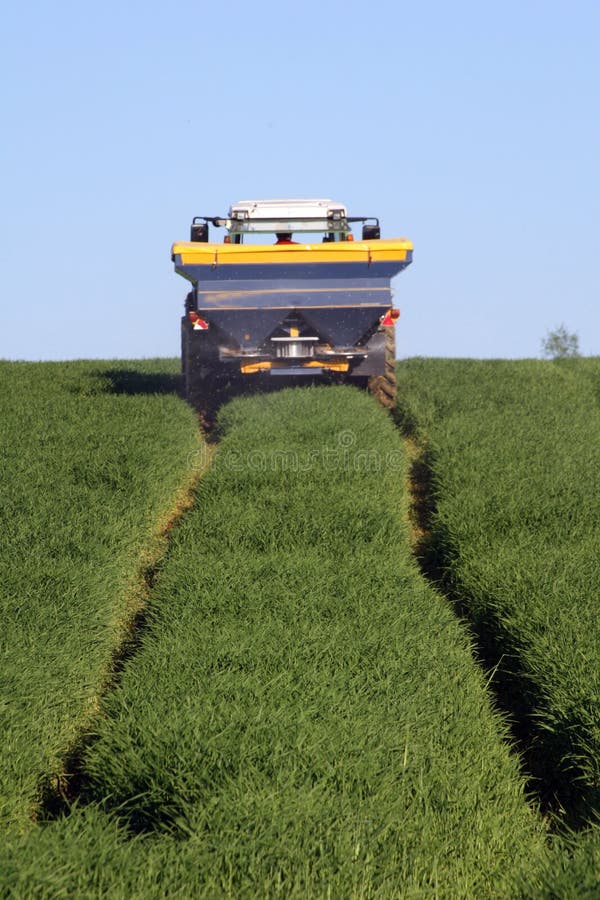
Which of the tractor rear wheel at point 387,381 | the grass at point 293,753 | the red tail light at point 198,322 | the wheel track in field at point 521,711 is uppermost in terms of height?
the red tail light at point 198,322

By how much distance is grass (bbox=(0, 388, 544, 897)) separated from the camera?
3.83 meters

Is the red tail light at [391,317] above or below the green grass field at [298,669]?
above

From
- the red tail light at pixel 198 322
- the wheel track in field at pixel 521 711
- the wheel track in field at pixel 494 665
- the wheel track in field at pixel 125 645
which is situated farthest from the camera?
the red tail light at pixel 198 322

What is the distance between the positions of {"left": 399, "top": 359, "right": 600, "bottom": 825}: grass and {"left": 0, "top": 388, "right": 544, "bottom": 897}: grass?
0.28 metres

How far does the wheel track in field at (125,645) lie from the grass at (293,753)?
16 centimetres

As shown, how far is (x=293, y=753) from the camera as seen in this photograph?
4527 millimetres

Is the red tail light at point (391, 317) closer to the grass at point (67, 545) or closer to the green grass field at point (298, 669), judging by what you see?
the grass at point (67, 545)

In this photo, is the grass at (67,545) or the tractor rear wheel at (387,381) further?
the tractor rear wheel at (387,381)

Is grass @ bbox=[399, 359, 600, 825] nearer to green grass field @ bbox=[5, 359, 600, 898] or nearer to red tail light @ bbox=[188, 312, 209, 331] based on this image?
green grass field @ bbox=[5, 359, 600, 898]

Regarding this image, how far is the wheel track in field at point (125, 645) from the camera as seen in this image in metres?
4.98

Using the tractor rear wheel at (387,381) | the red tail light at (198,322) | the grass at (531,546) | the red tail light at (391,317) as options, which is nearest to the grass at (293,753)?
the grass at (531,546)

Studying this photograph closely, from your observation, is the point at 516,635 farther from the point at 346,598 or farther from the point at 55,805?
the point at 55,805

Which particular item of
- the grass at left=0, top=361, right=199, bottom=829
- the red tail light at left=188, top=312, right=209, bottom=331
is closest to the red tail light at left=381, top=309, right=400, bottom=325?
the red tail light at left=188, top=312, right=209, bottom=331

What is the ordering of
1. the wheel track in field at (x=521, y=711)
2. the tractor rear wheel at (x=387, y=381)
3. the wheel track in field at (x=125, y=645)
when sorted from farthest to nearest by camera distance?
the tractor rear wheel at (x=387, y=381)
the wheel track in field at (x=521, y=711)
the wheel track in field at (x=125, y=645)
